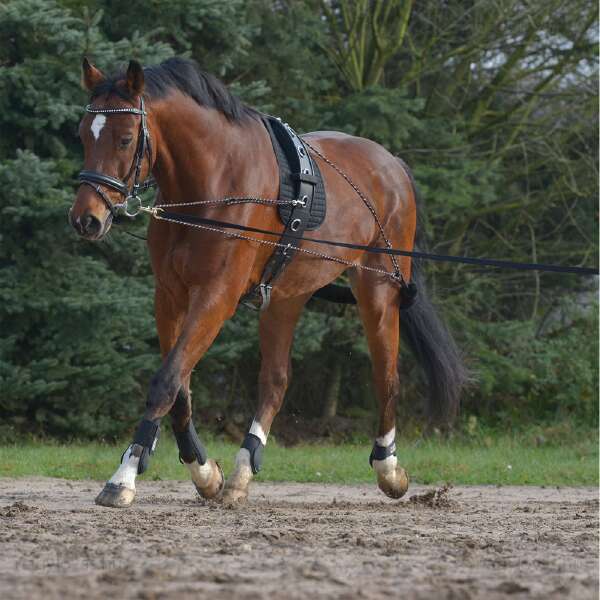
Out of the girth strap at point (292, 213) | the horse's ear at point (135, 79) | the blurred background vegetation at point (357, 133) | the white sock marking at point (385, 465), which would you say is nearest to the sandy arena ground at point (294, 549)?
the white sock marking at point (385, 465)

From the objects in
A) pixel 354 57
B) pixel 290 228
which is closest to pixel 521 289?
pixel 354 57

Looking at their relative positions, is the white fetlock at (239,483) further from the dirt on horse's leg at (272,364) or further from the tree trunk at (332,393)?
the tree trunk at (332,393)

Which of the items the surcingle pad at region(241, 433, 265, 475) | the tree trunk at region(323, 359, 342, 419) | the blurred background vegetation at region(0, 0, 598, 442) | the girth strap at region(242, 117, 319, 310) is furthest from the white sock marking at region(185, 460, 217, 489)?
the tree trunk at region(323, 359, 342, 419)

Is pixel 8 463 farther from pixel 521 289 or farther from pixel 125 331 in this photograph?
pixel 521 289

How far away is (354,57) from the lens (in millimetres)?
13859

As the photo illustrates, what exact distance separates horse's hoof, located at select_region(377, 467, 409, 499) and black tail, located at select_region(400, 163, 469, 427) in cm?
90

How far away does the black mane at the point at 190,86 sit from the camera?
576 cm

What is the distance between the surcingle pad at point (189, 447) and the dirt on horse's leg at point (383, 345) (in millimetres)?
1324

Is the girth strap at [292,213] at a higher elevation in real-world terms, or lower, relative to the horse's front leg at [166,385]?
higher

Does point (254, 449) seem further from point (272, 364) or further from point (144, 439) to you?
point (144, 439)

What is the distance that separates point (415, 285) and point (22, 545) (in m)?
3.91

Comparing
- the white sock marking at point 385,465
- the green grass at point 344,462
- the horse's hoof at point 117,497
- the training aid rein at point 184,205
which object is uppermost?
the training aid rein at point 184,205

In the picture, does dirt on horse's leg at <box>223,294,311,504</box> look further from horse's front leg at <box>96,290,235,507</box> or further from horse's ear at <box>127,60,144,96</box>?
horse's ear at <box>127,60,144,96</box>

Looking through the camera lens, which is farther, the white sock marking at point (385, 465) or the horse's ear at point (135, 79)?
the white sock marking at point (385, 465)
